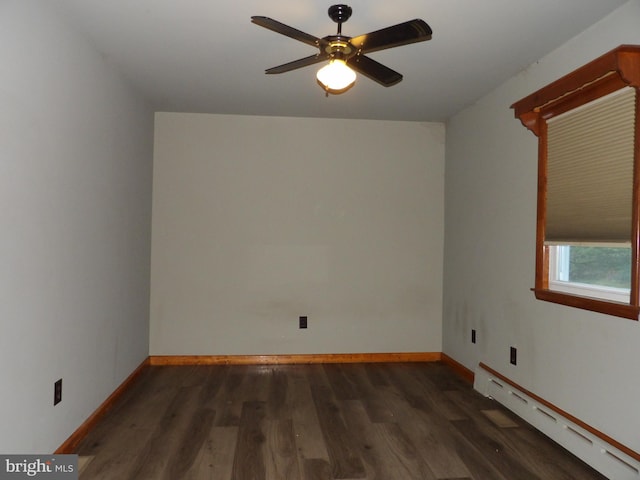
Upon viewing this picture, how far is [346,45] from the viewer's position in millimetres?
2018

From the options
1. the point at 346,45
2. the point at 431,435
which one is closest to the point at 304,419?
the point at 431,435

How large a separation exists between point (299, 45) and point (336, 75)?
707 mm

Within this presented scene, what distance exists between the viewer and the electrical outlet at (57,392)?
7.30ft

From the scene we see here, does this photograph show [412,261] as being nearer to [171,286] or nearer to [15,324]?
[171,286]

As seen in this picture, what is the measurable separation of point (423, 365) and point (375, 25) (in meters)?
3.11

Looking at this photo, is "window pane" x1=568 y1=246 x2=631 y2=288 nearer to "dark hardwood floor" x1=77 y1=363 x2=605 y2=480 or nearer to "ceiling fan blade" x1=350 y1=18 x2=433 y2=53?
"dark hardwood floor" x1=77 y1=363 x2=605 y2=480

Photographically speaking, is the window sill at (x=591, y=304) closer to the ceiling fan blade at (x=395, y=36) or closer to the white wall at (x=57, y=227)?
the ceiling fan blade at (x=395, y=36)

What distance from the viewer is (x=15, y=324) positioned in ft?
6.13

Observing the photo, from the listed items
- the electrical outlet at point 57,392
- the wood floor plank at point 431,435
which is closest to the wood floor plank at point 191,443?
the electrical outlet at point 57,392

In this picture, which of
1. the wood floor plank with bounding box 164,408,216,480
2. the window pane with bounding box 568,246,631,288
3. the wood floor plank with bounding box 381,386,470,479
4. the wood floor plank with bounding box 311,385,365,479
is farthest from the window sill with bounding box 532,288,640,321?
the wood floor plank with bounding box 164,408,216,480

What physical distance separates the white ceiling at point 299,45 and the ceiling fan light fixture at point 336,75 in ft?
1.12

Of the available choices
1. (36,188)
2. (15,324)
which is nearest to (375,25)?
(36,188)

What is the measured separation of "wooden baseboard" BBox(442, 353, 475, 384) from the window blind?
5.03ft

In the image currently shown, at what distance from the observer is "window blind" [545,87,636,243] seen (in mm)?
2148
